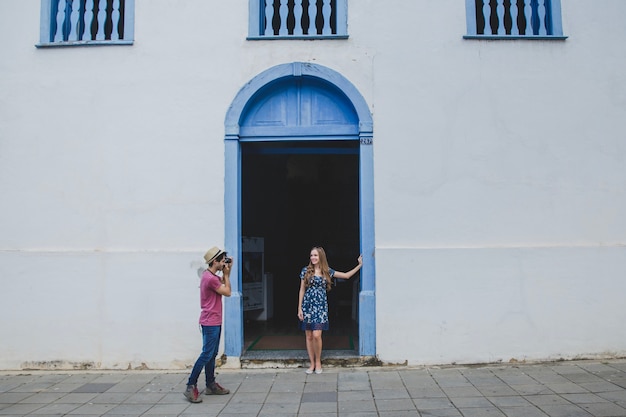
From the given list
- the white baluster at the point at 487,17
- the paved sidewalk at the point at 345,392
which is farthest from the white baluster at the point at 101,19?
the white baluster at the point at 487,17

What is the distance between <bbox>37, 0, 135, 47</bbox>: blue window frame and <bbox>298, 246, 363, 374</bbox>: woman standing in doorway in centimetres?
425

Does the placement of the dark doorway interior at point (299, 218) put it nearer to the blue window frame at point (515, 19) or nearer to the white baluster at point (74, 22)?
the white baluster at point (74, 22)

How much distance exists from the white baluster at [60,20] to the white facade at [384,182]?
13.6 inches

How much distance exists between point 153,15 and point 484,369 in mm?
6803

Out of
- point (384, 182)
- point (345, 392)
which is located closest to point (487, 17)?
point (384, 182)

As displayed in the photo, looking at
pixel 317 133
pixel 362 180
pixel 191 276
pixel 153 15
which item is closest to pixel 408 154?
pixel 362 180

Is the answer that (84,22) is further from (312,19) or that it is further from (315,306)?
(315,306)

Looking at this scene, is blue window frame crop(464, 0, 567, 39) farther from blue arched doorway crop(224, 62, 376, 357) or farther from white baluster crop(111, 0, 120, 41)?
white baluster crop(111, 0, 120, 41)

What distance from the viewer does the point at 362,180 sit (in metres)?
7.30

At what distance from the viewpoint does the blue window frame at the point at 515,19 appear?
7.51m

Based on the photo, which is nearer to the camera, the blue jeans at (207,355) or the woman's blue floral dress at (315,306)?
the blue jeans at (207,355)

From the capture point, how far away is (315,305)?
22.3ft

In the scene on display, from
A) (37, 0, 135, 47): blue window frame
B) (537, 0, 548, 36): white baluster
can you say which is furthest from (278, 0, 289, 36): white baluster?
(537, 0, 548, 36): white baluster

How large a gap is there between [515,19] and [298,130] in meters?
3.57
